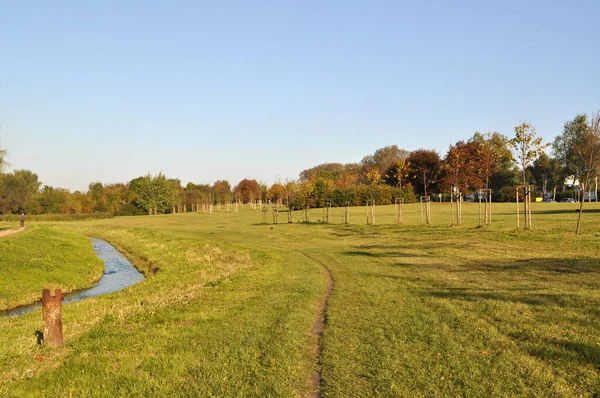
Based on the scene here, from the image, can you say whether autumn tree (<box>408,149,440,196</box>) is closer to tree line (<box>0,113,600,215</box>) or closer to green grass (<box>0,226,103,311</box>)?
tree line (<box>0,113,600,215</box>)

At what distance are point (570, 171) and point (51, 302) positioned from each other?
100 m

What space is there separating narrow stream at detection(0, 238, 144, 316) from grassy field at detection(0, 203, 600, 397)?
13.7 feet

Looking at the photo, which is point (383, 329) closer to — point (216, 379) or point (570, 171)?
point (216, 379)

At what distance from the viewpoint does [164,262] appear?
29438 millimetres

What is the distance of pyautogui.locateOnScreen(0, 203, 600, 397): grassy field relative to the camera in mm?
6980

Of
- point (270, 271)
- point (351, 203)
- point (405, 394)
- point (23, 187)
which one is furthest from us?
point (23, 187)

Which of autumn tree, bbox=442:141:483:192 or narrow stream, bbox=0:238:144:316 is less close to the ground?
autumn tree, bbox=442:141:483:192

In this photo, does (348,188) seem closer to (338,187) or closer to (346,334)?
(338,187)

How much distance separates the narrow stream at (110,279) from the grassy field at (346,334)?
164 inches

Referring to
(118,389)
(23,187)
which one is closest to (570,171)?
(118,389)

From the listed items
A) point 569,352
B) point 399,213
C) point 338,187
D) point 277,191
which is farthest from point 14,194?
point 569,352

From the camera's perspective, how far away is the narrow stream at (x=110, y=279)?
62.8 ft

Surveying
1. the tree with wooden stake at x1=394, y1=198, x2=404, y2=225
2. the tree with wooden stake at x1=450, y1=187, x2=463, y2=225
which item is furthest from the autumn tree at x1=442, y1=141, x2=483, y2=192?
the tree with wooden stake at x1=394, y1=198, x2=404, y2=225

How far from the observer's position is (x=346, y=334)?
9.49m
